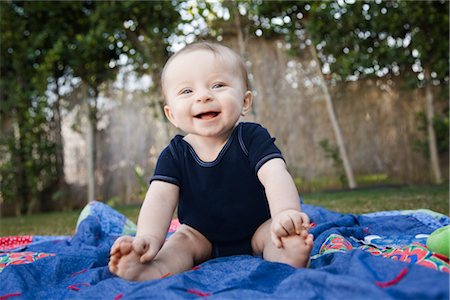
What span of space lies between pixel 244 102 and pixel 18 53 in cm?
514

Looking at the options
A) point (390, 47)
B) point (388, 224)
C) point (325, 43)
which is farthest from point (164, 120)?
point (388, 224)

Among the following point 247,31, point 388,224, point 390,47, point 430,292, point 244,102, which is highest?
point 247,31

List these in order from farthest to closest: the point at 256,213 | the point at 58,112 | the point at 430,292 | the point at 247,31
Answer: the point at 58,112
the point at 247,31
the point at 256,213
the point at 430,292

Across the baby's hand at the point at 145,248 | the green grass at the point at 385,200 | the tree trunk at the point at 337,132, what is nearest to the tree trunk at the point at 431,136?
the green grass at the point at 385,200

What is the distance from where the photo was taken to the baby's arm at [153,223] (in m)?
1.17

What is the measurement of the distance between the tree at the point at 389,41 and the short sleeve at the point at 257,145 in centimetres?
395

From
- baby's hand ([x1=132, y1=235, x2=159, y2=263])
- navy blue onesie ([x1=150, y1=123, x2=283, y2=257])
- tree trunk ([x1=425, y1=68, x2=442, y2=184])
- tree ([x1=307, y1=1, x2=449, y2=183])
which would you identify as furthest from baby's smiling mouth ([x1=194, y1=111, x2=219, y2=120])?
tree trunk ([x1=425, y1=68, x2=442, y2=184])

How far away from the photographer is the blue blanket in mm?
854

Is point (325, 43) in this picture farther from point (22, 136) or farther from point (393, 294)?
point (393, 294)

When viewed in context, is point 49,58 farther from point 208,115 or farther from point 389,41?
point 208,115

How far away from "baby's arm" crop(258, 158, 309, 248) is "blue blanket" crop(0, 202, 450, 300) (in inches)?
4.3

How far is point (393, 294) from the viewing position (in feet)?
2.73

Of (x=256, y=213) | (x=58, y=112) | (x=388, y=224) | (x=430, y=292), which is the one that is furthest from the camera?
(x=58, y=112)

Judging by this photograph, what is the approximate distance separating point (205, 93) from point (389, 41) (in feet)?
14.9
